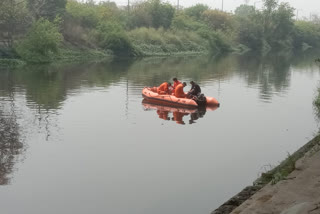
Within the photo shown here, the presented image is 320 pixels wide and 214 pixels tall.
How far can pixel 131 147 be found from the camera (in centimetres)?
1388

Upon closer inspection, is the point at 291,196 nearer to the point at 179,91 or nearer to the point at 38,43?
the point at 179,91

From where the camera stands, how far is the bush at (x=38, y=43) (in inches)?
1656

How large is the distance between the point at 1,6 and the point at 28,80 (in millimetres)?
14579

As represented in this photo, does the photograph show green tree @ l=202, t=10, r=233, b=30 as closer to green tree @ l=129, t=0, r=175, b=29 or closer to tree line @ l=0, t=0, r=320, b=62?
tree line @ l=0, t=0, r=320, b=62

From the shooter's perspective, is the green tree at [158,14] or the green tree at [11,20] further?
the green tree at [158,14]

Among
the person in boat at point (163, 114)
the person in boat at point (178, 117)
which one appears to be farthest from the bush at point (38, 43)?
the person in boat at point (178, 117)

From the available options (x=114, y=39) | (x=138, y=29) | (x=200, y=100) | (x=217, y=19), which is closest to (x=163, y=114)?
(x=200, y=100)

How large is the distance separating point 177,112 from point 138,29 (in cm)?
4719

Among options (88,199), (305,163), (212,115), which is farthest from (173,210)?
(212,115)

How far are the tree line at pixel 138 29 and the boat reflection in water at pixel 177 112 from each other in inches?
947

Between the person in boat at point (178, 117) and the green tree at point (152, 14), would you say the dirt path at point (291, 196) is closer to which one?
the person in boat at point (178, 117)

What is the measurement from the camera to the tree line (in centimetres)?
4272

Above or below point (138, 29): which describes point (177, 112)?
below

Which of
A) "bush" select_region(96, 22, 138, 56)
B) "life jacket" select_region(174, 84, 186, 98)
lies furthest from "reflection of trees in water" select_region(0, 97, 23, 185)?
"bush" select_region(96, 22, 138, 56)
